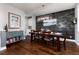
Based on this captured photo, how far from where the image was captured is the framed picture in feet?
6.12

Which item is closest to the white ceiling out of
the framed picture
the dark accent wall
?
the dark accent wall

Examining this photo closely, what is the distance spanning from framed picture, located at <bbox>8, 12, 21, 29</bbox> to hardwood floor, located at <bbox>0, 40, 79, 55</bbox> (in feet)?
1.39

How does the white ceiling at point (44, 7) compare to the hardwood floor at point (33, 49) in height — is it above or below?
above

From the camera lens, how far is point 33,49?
2.04m

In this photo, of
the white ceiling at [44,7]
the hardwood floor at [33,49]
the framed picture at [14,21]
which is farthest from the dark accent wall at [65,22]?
the framed picture at [14,21]

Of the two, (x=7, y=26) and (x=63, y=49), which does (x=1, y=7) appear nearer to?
(x=7, y=26)

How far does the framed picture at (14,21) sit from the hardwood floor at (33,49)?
424 millimetres

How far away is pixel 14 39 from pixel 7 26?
399 mm

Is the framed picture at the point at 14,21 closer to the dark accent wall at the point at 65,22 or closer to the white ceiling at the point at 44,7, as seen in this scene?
the white ceiling at the point at 44,7

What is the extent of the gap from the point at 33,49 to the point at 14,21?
0.81 meters

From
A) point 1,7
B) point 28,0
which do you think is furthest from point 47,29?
point 1,7

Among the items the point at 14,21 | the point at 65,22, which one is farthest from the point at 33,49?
the point at 65,22

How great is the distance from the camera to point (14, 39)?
6.77 feet

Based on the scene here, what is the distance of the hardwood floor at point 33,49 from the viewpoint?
1.89 meters
